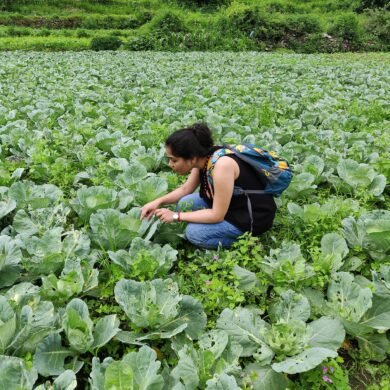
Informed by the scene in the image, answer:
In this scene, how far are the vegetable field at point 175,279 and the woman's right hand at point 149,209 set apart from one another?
0.08 m

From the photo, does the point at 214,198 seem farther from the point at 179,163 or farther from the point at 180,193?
the point at 180,193

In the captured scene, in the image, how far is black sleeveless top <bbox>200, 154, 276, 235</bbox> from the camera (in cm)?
299

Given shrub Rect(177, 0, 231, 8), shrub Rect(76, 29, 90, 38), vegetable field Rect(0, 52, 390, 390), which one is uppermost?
shrub Rect(177, 0, 231, 8)

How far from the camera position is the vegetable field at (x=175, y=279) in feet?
6.46

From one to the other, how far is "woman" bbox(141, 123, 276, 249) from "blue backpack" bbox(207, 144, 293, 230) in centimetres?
3

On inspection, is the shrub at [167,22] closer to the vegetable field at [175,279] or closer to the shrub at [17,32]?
the shrub at [17,32]

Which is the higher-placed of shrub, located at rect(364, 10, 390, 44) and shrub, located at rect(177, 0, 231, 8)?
shrub, located at rect(177, 0, 231, 8)

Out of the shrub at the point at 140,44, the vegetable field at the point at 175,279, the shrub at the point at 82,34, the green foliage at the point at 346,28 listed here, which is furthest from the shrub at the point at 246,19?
the vegetable field at the point at 175,279

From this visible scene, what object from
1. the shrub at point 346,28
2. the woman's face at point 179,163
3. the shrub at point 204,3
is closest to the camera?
the woman's face at point 179,163

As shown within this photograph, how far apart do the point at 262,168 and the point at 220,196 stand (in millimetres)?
404

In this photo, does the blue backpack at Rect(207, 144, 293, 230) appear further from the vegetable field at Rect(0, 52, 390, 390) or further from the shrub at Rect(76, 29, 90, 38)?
the shrub at Rect(76, 29, 90, 38)

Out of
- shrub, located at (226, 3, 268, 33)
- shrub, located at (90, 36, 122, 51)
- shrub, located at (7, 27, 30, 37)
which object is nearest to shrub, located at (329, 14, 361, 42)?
shrub, located at (226, 3, 268, 33)

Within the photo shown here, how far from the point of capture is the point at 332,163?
4.49m

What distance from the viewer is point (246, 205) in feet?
10.0
